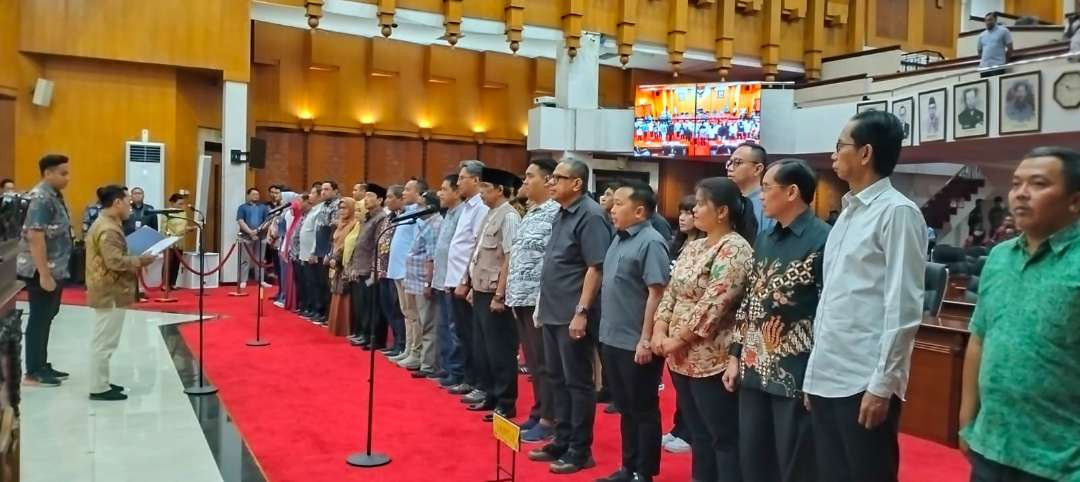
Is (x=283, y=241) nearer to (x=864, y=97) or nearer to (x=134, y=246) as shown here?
(x=134, y=246)

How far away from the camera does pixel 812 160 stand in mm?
15078

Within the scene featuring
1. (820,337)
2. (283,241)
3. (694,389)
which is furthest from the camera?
(283,241)

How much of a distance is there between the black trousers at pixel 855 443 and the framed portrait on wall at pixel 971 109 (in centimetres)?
857

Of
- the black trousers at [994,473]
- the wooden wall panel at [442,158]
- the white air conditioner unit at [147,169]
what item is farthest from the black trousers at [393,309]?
the wooden wall panel at [442,158]

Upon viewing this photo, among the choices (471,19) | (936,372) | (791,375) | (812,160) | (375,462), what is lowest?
(375,462)

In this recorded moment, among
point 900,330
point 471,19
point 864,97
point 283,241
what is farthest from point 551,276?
point 864,97

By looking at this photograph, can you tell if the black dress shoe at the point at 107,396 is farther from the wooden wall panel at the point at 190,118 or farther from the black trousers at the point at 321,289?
the wooden wall panel at the point at 190,118

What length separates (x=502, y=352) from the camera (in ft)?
→ 15.9

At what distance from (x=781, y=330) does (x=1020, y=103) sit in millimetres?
8102

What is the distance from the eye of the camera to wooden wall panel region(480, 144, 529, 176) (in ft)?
52.7

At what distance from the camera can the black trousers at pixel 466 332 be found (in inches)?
213

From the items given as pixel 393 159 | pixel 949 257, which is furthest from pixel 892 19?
pixel 393 159

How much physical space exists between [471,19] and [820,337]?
437 inches

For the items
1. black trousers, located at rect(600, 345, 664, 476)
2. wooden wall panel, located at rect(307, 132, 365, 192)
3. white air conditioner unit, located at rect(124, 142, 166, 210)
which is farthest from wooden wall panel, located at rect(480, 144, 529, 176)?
black trousers, located at rect(600, 345, 664, 476)
